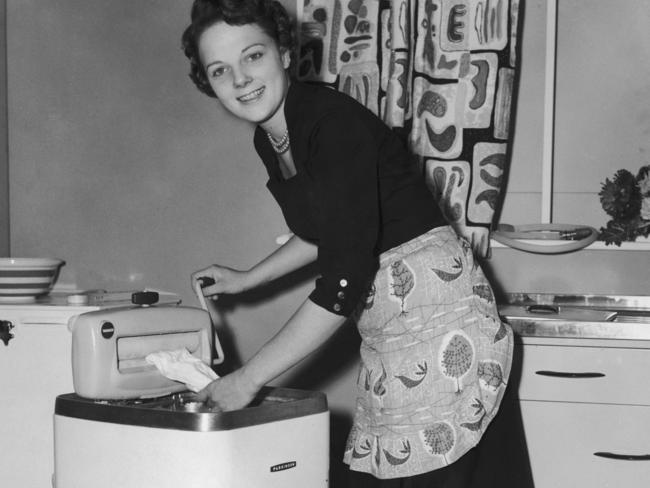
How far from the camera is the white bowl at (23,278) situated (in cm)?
226

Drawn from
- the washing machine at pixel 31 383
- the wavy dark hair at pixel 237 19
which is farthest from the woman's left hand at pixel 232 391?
the washing machine at pixel 31 383

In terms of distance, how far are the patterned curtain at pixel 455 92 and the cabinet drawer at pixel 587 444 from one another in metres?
0.56

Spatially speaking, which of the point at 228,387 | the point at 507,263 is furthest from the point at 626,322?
the point at 228,387

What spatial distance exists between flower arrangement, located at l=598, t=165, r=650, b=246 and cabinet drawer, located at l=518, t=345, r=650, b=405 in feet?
1.72

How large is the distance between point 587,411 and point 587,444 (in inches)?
3.1

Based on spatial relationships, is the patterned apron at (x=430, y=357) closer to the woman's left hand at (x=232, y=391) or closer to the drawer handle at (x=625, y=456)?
the woman's left hand at (x=232, y=391)

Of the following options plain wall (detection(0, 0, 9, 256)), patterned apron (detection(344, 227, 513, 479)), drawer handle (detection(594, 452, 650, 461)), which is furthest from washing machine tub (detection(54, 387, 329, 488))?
plain wall (detection(0, 0, 9, 256))

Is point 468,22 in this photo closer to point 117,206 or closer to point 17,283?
point 117,206

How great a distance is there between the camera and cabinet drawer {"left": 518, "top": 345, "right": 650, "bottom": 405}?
196 centimetres

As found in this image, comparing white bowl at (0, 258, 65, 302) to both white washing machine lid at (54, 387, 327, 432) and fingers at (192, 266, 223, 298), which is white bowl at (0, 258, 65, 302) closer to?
fingers at (192, 266, 223, 298)

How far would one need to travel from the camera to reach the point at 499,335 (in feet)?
4.78

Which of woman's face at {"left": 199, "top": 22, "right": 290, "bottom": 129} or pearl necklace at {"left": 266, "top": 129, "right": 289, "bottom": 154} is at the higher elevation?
woman's face at {"left": 199, "top": 22, "right": 290, "bottom": 129}

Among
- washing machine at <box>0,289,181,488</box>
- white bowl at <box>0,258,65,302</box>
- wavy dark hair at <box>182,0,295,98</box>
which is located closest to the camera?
wavy dark hair at <box>182,0,295,98</box>

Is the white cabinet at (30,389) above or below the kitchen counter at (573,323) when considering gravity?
below
